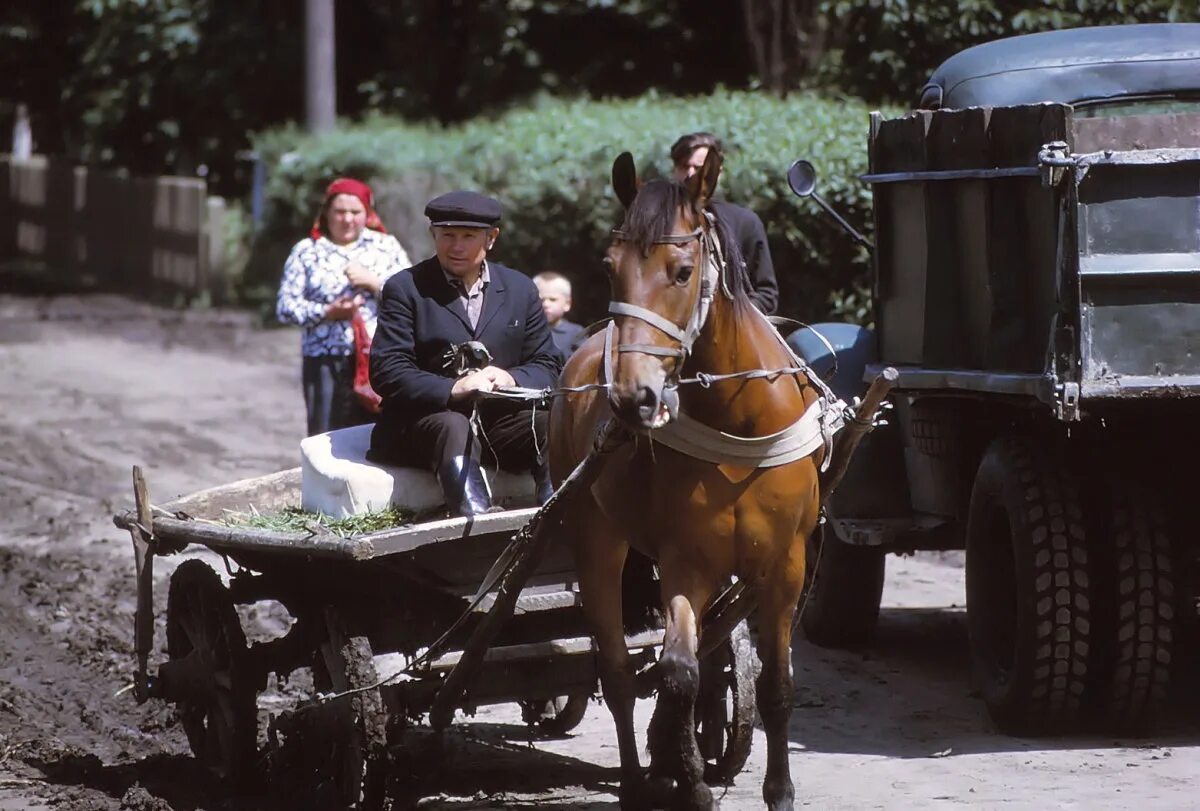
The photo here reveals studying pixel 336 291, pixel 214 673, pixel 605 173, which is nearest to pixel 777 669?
pixel 214 673

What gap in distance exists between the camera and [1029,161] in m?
7.52

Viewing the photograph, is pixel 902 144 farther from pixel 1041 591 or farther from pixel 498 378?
pixel 498 378

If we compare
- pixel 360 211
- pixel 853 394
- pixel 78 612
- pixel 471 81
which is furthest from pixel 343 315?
pixel 471 81

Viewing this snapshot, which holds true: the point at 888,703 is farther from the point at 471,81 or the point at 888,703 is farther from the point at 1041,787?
the point at 471,81

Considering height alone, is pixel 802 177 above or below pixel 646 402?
above

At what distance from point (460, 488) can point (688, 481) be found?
1.10m

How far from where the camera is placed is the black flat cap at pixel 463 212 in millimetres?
7234

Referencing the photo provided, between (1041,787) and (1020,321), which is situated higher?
(1020,321)

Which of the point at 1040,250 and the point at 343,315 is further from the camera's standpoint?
the point at 343,315

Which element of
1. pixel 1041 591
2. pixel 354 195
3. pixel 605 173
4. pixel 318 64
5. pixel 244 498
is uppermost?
Result: pixel 318 64

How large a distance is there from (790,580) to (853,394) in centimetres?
296

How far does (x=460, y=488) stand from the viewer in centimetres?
696

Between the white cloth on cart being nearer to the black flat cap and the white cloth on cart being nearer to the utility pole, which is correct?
the black flat cap

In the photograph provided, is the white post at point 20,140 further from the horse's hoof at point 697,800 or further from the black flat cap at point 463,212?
the horse's hoof at point 697,800
